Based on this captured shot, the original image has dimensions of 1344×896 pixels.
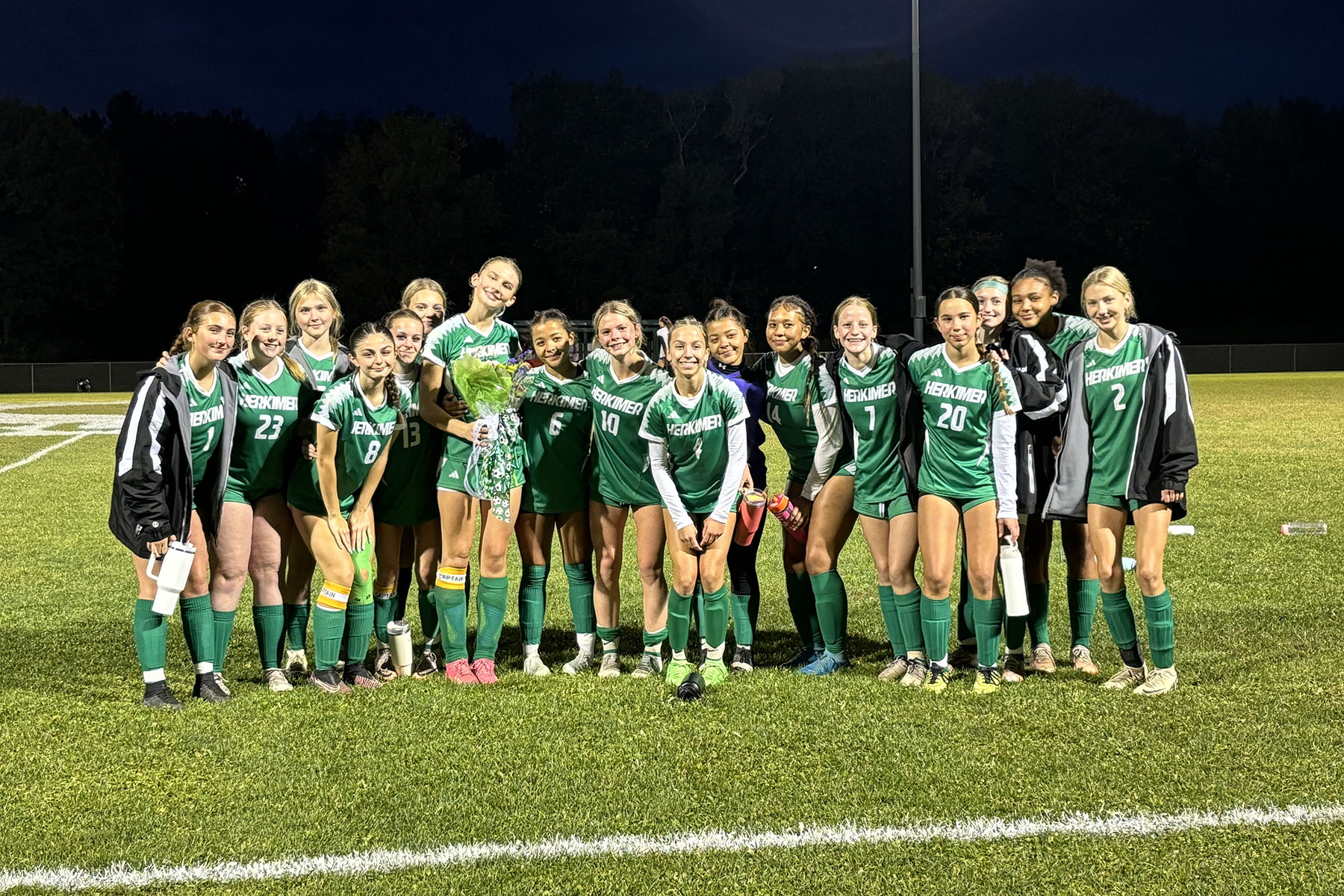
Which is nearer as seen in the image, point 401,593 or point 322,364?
point 322,364

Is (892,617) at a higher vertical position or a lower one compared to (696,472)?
lower

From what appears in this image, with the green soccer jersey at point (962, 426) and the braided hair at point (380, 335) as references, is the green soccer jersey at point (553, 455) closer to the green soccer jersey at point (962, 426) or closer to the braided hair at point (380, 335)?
the braided hair at point (380, 335)

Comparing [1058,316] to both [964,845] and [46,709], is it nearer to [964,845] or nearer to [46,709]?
[964,845]

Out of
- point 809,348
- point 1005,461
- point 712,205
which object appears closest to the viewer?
point 1005,461

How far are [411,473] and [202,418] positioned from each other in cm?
101

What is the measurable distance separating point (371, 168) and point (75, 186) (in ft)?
40.8

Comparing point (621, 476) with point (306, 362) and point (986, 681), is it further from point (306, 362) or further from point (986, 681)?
point (986, 681)

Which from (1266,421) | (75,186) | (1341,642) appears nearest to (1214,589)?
(1341,642)

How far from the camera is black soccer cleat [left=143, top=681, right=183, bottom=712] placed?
557 cm

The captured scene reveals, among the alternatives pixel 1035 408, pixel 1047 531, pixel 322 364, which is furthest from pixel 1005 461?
pixel 322 364

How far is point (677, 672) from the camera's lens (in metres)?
5.80

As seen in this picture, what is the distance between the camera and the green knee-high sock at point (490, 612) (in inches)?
236

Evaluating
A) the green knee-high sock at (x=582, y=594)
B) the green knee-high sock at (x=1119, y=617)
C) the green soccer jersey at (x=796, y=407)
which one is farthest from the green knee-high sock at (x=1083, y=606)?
the green knee-high sock at (x=582, y=594)

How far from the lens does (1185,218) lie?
58.0 metres
